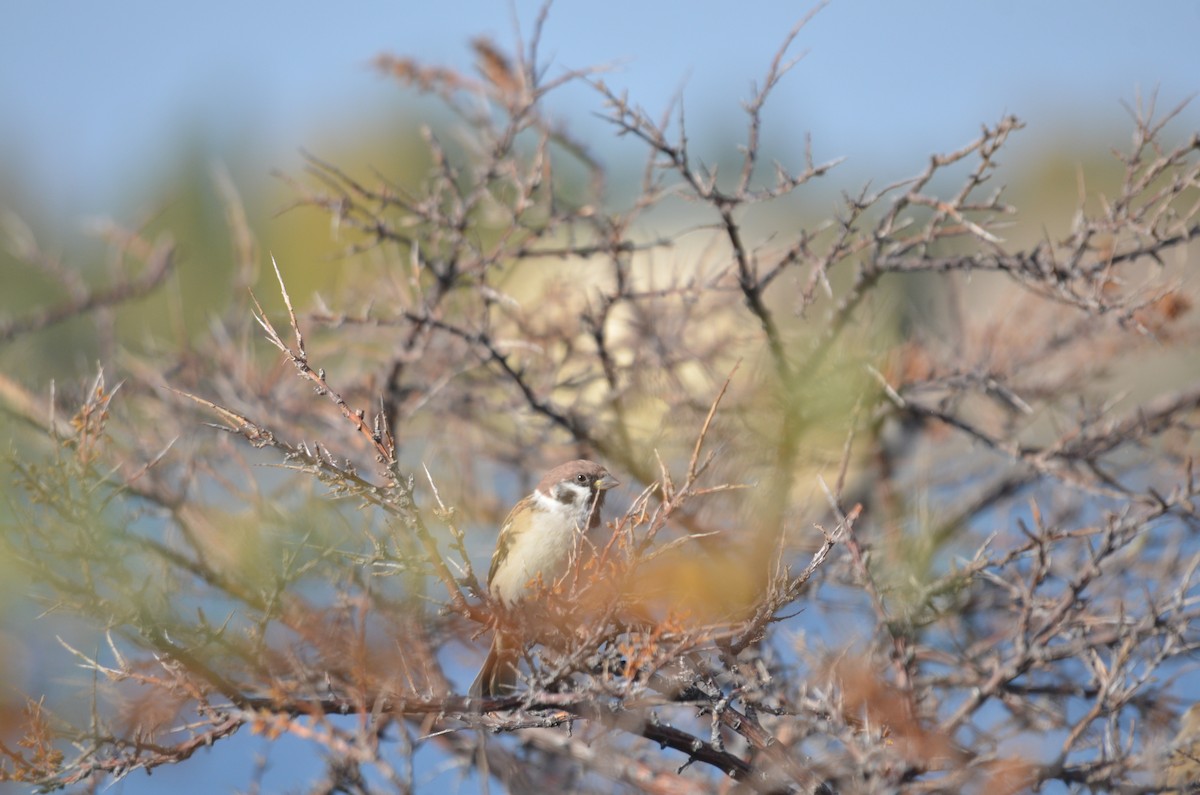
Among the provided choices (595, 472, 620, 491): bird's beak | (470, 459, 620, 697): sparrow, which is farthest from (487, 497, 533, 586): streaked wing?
(595, 472, 620, 491): bird's beak

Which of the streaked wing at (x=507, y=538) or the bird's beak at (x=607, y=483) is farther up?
the bird's beak at (x=607, y=483)

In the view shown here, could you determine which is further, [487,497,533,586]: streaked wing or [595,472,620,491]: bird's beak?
[487,497,533,586]: streaked wing

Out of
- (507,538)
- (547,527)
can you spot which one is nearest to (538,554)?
(547,527)

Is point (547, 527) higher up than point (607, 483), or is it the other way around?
point (607, 483)

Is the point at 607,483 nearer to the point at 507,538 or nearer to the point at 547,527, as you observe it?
the point at 547,527

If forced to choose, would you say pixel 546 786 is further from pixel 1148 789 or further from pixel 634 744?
pixel 1148 789

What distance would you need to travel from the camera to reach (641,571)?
1903 millimetres

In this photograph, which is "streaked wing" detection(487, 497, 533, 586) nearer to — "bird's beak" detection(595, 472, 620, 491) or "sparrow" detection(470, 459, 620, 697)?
"sparrow" detection(470, 459, 620, 697)

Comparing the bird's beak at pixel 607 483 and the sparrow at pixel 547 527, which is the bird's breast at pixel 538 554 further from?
the bird's beak at pixel 607 483

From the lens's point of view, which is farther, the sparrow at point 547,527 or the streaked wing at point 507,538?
the streaked wing at point 507,538

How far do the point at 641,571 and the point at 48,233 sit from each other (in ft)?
46.3

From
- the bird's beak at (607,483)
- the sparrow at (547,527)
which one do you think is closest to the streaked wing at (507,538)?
the sparrow at (547,527)

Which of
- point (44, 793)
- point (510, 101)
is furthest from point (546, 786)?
point (510, 101)

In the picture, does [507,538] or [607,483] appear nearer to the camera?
[607,483]
